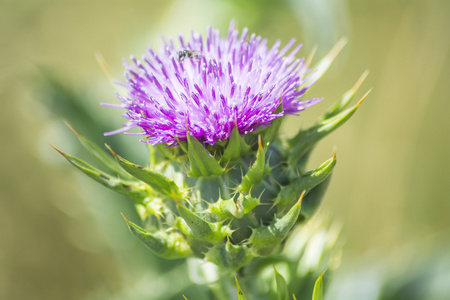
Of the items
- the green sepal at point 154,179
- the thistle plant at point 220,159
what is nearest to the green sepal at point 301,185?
the thistle plant at point 220,159

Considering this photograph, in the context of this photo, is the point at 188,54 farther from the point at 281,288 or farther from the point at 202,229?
the point at 281,288

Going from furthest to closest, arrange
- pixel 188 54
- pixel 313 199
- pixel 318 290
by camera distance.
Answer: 1. pixel 188 54
2. pixel 313 199
3. pixel 318 290

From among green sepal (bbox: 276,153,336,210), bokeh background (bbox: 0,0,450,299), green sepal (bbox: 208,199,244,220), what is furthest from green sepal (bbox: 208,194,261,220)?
bokeh background (bbox: 0,0,450,299)

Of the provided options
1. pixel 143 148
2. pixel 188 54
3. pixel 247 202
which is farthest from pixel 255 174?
pixel 143 148

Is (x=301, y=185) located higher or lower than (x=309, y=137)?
lower

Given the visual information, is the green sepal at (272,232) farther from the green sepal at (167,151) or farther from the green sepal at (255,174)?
the green sepal at (167,151)

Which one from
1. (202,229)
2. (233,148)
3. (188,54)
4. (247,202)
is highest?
(188,54)

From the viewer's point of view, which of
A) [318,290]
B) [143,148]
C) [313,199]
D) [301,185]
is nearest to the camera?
[318,290]
